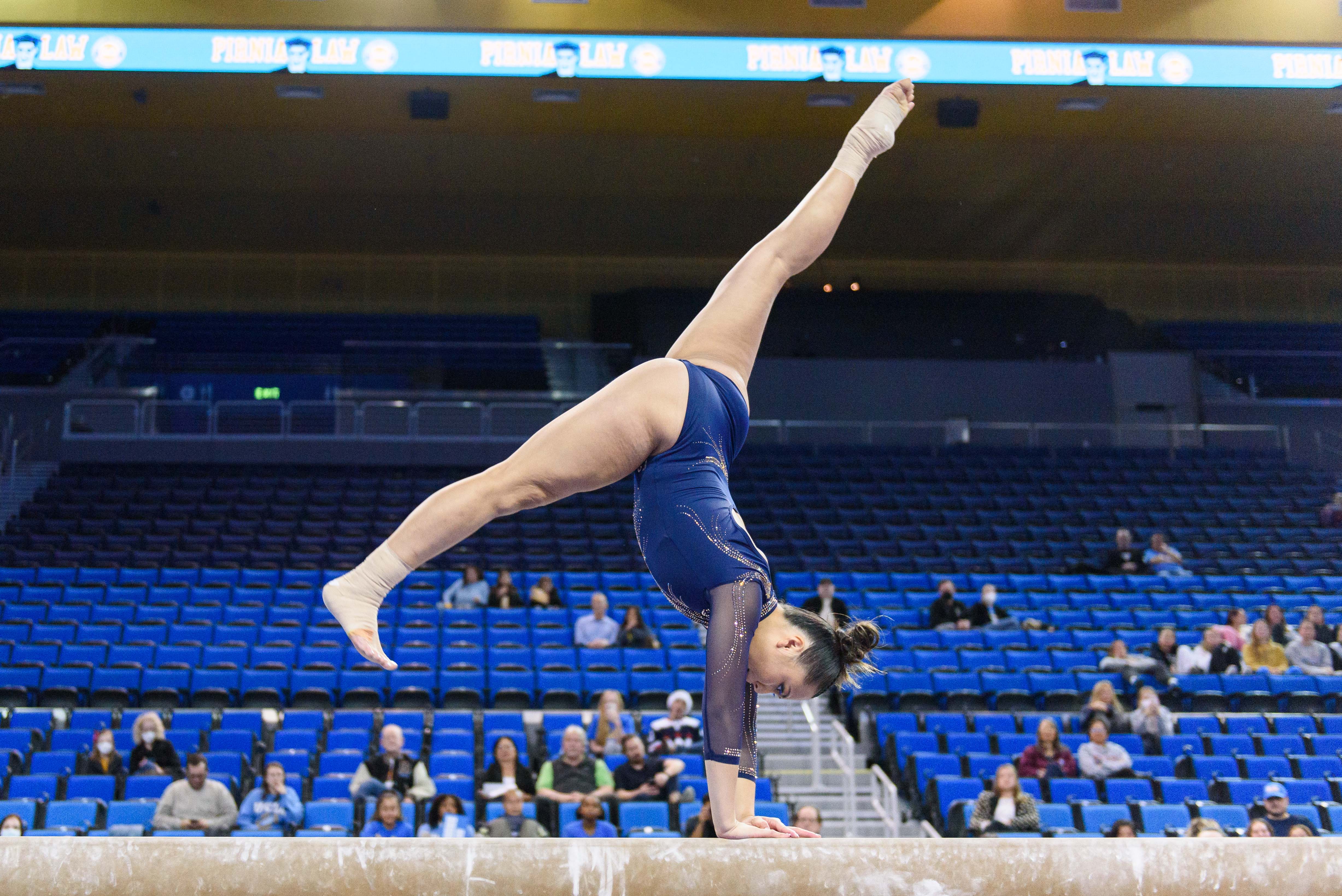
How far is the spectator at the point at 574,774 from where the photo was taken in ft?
22.9

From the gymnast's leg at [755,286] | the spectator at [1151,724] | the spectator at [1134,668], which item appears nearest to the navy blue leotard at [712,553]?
the gymnast's leg at [755,286]

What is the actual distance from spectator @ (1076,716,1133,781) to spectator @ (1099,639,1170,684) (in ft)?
5.03

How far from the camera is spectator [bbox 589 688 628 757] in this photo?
7551 mm

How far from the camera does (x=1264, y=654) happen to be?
9.61 metres

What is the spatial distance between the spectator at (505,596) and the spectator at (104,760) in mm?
3638

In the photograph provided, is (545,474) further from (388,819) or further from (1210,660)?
(1210,660)

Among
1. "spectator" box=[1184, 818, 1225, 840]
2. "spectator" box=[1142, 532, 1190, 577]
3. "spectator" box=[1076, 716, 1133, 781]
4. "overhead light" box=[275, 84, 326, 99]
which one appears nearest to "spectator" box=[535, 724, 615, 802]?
"spectator" box=[1076, 716, 1133, 781]

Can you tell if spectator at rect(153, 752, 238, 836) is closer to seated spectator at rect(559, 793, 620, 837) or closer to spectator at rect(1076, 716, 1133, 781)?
seated spectator at rect(559, 793, 620, 837)

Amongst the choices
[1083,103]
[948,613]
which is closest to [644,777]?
[948,613]

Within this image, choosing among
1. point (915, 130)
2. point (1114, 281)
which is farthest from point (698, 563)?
point (1114, 281)

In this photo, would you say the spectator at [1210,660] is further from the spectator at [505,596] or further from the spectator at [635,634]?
the spectator at [505,596]

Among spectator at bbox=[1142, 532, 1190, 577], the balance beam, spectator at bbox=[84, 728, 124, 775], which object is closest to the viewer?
the balance beam

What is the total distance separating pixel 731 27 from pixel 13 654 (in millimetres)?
8467

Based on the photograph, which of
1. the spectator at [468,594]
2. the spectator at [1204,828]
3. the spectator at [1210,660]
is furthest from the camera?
the spectator at [468,594]
